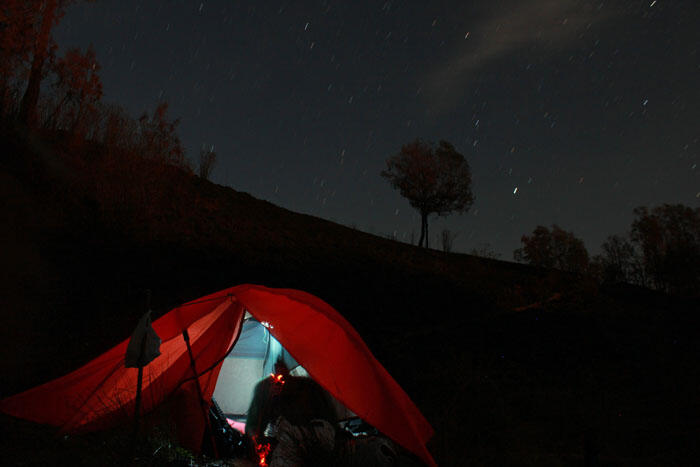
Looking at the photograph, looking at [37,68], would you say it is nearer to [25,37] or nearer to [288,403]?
[25,37]

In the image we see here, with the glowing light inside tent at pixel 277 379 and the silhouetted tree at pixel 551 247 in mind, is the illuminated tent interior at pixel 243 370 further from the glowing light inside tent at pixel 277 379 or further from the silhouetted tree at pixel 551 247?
the silhouetted tree at pixel 551 247

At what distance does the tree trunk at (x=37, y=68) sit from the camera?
15.4 m

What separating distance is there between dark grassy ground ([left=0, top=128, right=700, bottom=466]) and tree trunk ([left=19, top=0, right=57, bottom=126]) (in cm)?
98

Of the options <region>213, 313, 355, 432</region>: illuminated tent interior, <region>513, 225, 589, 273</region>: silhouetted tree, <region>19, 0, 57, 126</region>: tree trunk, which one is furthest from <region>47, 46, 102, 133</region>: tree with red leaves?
<region>513, 225, 589, 273</region>: silhouetted tree

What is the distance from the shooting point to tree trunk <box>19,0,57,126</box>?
1541 centimetres

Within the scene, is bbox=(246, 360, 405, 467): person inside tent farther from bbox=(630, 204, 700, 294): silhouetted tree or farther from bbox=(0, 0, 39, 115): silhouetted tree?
bbox=(630, 204, 700, 294): silhouetted tree

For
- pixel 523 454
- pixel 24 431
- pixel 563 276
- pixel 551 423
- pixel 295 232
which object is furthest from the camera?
pixel 295 232

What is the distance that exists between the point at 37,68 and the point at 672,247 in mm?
31868

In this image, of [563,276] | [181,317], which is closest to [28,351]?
[181,317]

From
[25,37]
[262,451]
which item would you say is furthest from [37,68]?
[262,451]

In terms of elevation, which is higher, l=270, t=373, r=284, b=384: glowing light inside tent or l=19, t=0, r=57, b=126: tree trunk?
l=19, t=0, r=57, b=126: tree trunk

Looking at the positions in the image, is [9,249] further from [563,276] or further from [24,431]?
[563,276]

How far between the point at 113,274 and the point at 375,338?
23.9ft

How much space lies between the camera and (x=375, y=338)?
12.6 m
